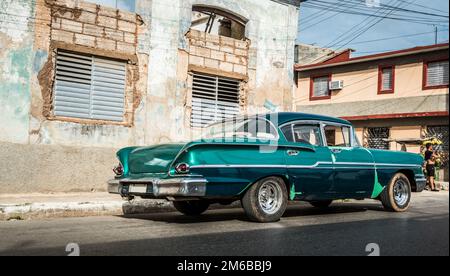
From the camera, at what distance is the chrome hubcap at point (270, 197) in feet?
23.0

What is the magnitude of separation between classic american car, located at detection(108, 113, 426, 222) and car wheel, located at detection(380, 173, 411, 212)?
0.06 feet

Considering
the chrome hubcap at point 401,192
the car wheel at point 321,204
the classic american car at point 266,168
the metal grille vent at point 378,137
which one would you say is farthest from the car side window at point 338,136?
the metal grille vent at point 378,137

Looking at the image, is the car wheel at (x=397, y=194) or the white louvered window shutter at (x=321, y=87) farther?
the white louvered window shutter at (x=321, y=87)

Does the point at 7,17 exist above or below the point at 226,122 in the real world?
Result: above

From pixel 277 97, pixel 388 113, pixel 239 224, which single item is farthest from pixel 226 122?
pixel 388 113

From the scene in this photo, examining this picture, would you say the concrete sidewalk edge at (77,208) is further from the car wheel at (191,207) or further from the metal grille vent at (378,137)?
the metal grille vent at (378,137)

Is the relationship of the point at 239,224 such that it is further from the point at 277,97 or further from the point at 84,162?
the point at 277,97

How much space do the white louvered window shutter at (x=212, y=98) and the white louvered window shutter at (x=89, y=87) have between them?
7.39 feet

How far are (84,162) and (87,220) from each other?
3.98 metres

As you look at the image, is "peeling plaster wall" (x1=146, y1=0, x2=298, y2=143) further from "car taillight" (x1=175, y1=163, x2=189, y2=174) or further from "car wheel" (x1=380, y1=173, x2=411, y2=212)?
"car taillight" (x1=175, y1=163, x2=189, y2=174)

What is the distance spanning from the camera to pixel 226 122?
8094 mm

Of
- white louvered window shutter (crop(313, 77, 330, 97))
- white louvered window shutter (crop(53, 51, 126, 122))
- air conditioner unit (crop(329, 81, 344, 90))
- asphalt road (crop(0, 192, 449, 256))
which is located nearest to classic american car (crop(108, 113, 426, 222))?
asphalt road (crop(0, 192, 449, 256))

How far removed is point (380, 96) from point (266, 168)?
65.8ft

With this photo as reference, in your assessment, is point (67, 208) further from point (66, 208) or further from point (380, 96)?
point (380, 96)
